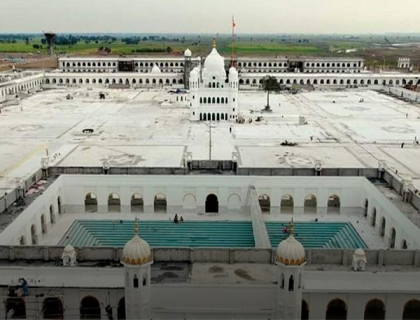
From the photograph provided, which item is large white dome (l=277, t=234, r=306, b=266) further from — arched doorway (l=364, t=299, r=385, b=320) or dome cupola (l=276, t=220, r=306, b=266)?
arched doorway (l=364, t=299, r=385, b=320)

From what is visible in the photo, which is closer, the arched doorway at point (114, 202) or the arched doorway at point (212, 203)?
the arched doorway at point (212, 203)

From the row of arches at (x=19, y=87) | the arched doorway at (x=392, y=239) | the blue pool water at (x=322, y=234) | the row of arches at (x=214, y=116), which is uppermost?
the row of arches at (x=19, y=87)

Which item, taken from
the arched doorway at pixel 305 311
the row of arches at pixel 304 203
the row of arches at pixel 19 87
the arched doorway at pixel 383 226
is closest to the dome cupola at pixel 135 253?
the arched doorway at pixel 305 311

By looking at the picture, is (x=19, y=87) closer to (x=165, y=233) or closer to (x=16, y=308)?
(x=165, y=233)

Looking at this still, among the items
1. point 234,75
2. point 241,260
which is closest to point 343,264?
point 241,260

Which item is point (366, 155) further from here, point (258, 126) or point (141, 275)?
point (141, 275)

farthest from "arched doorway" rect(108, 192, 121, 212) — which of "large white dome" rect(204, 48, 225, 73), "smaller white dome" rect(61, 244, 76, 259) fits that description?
"large white dome" rect(204, 48, 225, 73)

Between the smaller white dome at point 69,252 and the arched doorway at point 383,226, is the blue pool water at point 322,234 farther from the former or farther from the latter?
the smaller white dome at point 69,252
